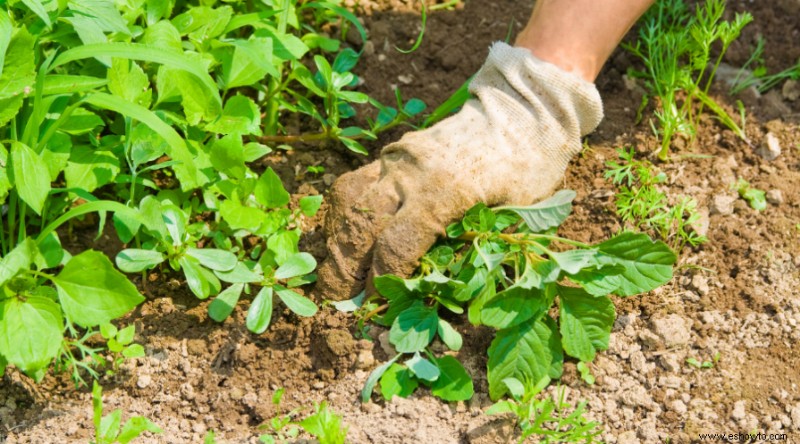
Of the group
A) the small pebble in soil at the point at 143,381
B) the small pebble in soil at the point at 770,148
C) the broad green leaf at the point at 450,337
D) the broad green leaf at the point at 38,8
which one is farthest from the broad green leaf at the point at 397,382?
the small pebble in soil at the point at 770,148

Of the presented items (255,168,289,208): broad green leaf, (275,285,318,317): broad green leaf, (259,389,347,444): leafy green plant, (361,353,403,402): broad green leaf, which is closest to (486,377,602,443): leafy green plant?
(361,353,403,402): broad green leaf

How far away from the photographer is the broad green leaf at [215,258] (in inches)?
82.5

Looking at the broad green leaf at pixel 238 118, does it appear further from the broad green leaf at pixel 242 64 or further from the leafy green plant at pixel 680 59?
the leafy green plant at pixel 680 59

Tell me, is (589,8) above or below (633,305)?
above

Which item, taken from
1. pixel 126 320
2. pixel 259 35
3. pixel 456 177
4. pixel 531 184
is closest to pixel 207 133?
pixel 259 35

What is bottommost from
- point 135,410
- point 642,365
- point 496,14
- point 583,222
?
point 135,410

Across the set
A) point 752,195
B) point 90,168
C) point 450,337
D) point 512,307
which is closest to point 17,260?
point 90,168

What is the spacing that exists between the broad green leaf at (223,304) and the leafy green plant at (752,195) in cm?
147

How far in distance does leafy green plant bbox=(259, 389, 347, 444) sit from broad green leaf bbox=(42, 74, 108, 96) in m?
0.87

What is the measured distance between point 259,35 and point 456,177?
2.25 feet

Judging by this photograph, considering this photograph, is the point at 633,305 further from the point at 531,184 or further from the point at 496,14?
the point at 496,14

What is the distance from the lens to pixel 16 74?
1.97m

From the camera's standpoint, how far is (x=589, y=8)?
228 centimetres

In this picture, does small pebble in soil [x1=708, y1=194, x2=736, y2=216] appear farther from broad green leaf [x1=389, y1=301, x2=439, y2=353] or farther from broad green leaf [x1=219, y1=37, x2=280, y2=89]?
broad green leaf [x1=219, y1=37, x2=280, y2=89]
